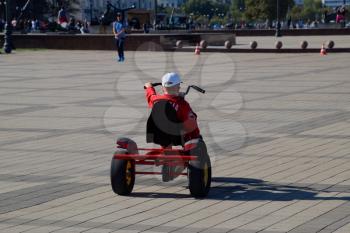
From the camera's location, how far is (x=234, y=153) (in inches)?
421

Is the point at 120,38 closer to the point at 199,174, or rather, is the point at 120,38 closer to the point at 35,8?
the point at 199,174

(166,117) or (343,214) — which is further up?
(166,117)

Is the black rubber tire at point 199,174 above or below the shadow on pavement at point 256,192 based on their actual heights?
above

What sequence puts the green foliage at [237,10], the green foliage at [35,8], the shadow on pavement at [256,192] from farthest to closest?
1. the green foliage at [237,10]
2. the green foliage at [35,8]
3. the shadow on pavement at [256,192]

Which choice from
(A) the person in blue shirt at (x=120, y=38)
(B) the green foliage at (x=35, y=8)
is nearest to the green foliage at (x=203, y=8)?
(B) the green foliage at (x=35, y=8)

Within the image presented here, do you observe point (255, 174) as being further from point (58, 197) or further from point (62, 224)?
point (62, 224)

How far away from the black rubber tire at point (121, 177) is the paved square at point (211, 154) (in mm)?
101

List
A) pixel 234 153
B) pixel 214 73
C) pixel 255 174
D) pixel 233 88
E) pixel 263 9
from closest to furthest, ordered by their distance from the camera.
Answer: pixel 255 174
pixel 234 153
pixel 233 88
pixel 214 73
pixel 263 9

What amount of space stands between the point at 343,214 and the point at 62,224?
2362mm

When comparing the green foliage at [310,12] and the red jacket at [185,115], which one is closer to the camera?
the red jacket at [185,115]

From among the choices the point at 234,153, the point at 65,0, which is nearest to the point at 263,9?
the point at 65,0

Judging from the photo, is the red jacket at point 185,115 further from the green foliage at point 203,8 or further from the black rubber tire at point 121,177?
the green foliage at point 203,8

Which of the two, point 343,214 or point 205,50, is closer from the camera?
point 343,214

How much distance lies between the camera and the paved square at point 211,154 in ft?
24.0
